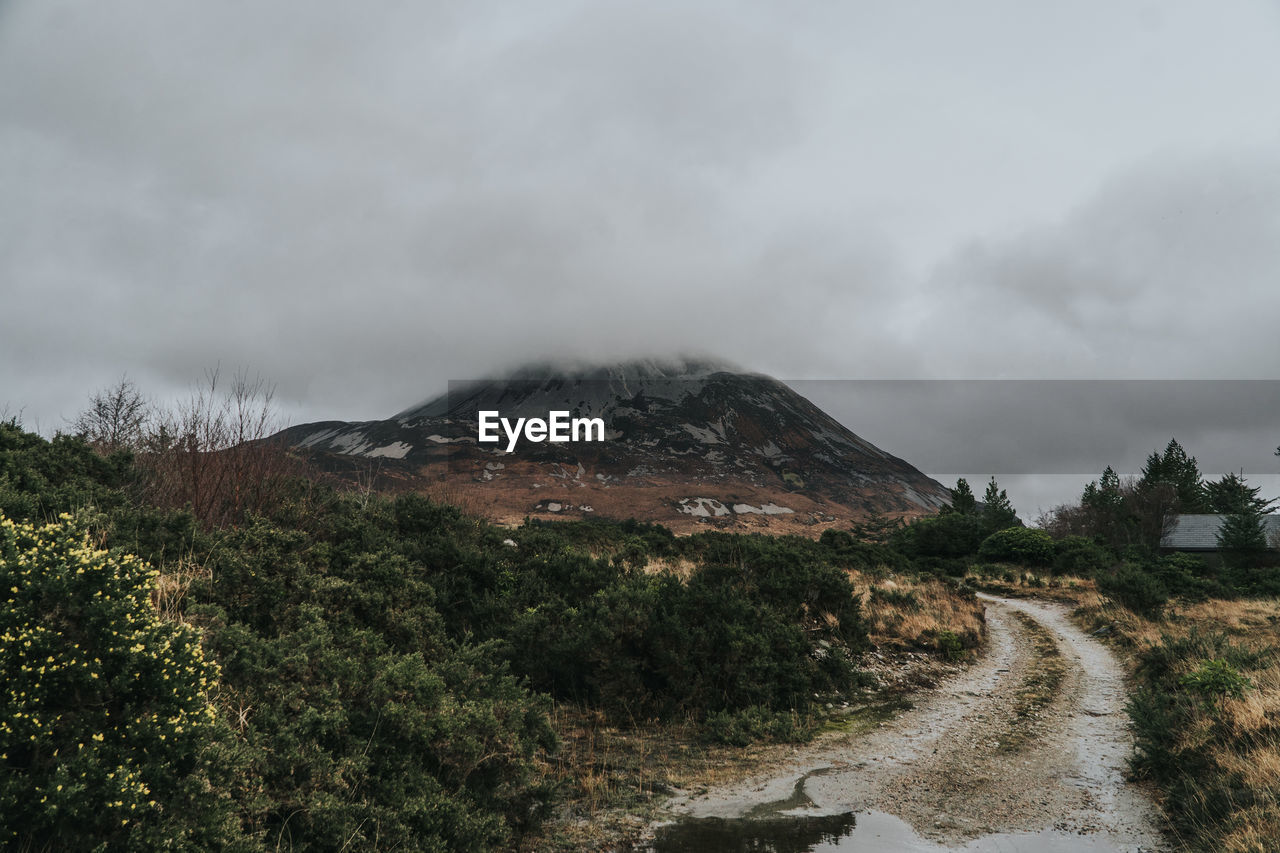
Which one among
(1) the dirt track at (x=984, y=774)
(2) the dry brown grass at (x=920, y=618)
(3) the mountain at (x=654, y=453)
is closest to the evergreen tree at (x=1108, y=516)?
(3) the mountain at (x=654, y=453)

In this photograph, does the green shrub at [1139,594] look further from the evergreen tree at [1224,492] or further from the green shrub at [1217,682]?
the evergreen tree at [1224,492]

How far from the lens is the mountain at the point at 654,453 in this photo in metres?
85.5

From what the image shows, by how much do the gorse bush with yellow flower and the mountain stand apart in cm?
5837

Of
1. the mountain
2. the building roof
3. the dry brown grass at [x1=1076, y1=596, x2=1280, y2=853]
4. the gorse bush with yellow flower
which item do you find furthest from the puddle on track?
the mountain

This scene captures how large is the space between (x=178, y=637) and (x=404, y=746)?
194 cm

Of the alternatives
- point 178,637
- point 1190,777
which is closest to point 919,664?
point 1190,777

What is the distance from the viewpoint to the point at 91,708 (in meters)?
3.62

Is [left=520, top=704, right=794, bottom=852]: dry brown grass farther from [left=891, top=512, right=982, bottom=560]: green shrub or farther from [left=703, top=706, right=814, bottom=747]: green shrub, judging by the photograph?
[left=891, top=512, right=982, bottom=560]: green shrub

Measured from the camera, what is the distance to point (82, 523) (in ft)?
15.7

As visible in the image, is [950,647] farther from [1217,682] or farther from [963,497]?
[963,497]

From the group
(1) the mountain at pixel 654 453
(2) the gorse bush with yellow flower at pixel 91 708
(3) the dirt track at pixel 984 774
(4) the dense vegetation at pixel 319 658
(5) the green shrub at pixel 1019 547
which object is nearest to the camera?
(2) the gorse bush with yellow flower at pixel 91 708

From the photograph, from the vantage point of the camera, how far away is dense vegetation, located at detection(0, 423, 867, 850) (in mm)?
3523

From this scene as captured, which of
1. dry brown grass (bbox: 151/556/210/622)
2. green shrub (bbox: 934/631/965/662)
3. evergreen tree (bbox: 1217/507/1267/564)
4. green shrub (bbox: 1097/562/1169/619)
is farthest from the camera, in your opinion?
evergreen tree (bbox: 1217/507/1267/564)

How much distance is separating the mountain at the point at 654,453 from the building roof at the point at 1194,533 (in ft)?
110
